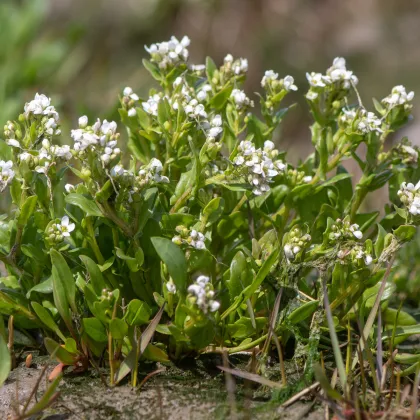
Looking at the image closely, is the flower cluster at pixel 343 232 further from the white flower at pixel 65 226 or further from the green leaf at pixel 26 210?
the green leaf at pixel 26 210

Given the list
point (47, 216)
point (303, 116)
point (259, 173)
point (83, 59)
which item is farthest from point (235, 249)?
point (303, 116)

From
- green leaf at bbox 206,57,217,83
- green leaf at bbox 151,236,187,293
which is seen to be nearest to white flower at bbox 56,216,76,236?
green leaf at bbox 151,236,187,293

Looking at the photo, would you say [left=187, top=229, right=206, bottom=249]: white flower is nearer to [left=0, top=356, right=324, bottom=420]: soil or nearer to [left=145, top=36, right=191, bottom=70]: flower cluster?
[left=0, top=356, right=324, bottom=420]: soil

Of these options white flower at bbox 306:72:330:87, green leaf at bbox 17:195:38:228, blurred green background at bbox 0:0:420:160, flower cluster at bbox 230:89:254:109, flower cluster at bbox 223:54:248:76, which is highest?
blurred green background at bbox 0:0:420:160

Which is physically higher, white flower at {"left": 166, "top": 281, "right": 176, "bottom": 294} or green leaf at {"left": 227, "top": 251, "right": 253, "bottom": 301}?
green leaf at {"left": 227, "top": 251, "right": 253, "bottom": 301}

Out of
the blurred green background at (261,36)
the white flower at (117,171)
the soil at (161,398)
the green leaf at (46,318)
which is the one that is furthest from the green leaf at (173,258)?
the blurred green background at (261,36)
